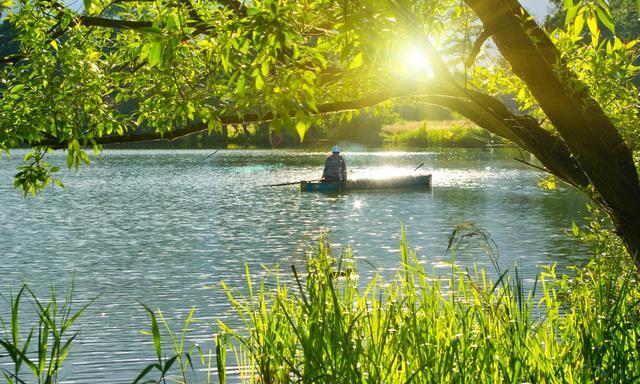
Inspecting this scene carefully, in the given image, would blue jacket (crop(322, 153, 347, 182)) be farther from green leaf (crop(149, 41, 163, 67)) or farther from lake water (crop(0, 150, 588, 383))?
green leaf (crop(149, 41, 163, 67))

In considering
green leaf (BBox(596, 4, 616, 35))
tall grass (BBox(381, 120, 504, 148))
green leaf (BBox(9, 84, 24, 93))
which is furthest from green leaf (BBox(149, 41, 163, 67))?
tall grass (BBox(381, 120, 504, 148))

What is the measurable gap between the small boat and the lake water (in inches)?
17.5

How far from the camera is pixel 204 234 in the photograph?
27.1 m

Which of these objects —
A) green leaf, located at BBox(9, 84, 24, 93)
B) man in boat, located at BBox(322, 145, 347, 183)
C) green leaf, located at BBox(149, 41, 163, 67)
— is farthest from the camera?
man in boat, located at BBox(322, 145, 347, 183)

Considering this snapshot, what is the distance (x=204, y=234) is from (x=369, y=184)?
14.6 metres

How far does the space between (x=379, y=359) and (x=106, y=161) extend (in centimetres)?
6503

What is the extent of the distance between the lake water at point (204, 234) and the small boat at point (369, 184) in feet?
1.46

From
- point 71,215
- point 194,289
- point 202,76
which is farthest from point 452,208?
point 202,76

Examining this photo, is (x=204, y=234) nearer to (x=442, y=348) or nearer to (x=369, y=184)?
(x=369, y=184)

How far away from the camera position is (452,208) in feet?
114

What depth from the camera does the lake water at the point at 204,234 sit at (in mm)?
15297

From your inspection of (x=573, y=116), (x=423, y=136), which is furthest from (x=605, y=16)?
(x=423, y=136)

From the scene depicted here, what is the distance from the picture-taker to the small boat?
38.4 meters

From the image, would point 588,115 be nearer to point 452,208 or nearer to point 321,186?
point 452,208
